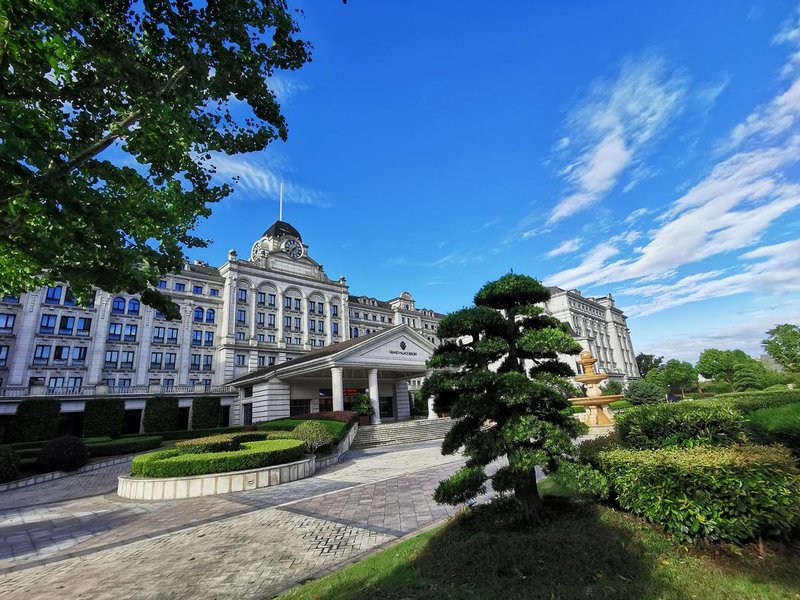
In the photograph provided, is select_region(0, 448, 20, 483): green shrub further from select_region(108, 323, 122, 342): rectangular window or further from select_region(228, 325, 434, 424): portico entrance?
select_region(108, 323, 122, 342): rectangular window

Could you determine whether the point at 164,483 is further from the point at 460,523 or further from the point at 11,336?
the point at 11,336

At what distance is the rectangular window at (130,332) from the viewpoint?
3981 cm

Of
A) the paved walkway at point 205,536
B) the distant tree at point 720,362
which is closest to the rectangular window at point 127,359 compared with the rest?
the paved walkway at point 205,536

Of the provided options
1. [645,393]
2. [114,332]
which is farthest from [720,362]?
[114,332]

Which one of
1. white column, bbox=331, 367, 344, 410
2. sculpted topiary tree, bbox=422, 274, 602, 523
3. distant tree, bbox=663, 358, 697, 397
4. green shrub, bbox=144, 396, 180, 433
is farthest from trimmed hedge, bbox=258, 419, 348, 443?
distant tree, bbox=663, 358, 697, 397

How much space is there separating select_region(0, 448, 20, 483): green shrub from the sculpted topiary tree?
67.9 feet

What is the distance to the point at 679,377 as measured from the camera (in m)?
70.0

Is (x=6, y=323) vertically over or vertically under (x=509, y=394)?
over

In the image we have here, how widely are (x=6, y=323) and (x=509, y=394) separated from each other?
47.4 m

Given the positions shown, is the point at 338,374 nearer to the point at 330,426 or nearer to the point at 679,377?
the point at 330,426

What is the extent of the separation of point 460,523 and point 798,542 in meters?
4.26

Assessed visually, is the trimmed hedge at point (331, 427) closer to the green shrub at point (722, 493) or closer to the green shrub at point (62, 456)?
the green shrub at point (62, 456)

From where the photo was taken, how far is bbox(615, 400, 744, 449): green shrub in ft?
22.6

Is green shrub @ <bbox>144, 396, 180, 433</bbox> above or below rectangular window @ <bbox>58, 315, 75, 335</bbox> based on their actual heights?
below
